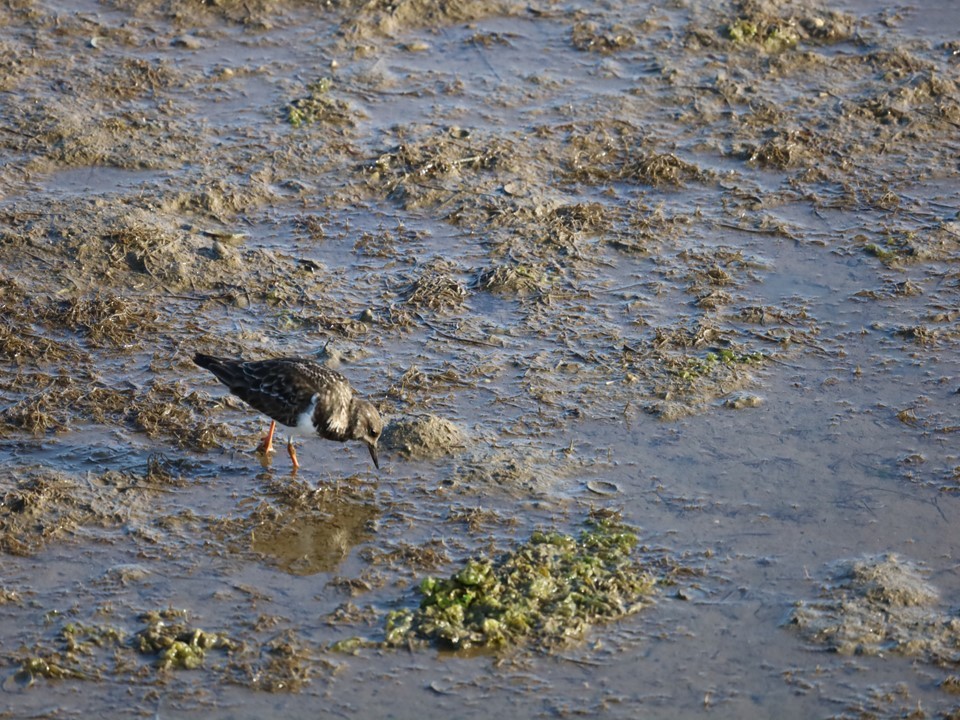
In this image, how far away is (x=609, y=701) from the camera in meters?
6.55

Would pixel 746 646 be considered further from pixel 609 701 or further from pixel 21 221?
pixel 21 221

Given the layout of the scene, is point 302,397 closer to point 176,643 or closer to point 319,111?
point 176,643

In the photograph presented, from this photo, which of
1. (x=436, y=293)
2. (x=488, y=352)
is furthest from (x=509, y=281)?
(x=488, y=352)

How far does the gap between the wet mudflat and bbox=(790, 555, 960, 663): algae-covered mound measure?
2cm

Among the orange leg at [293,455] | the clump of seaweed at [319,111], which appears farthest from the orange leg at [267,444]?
the clump of seaweed at [319,111]

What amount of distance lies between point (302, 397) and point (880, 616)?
3.51 meters

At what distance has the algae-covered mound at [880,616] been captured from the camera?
691 centimetres

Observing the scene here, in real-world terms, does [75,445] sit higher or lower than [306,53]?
lower

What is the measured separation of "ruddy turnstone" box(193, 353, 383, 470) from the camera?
784 centimetres

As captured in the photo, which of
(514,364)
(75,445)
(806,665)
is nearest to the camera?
(806,665)

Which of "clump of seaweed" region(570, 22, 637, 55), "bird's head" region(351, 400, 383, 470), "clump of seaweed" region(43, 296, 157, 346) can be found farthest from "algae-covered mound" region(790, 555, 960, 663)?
"clump of seaweed" region(570, 22, 637, 55)

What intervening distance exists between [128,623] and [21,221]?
431 centimetres

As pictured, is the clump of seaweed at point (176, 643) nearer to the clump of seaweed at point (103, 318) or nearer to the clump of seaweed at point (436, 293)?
the clump of seaweed at point (103, 318)

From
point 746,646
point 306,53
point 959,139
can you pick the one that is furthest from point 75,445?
point 959,139
